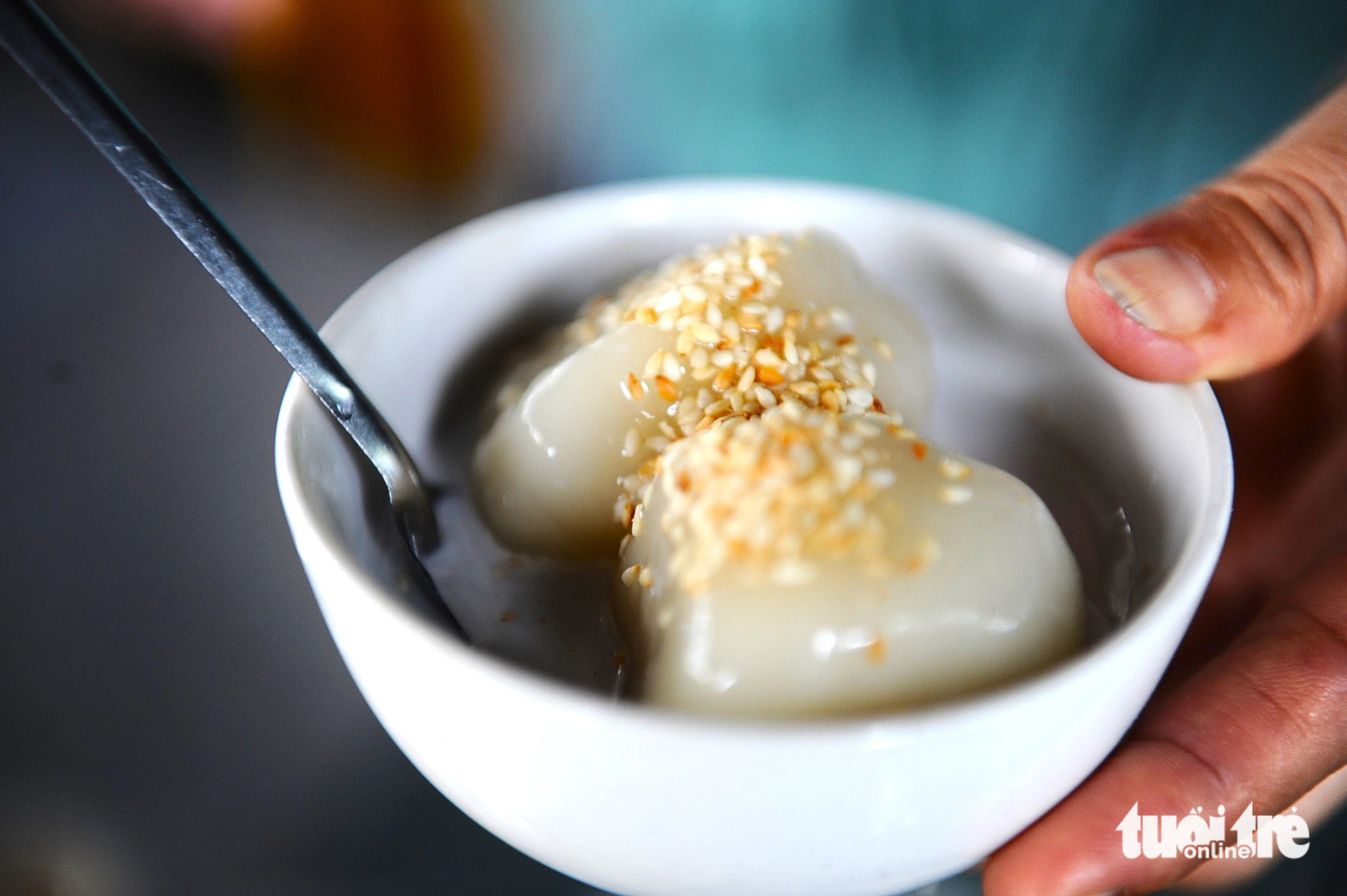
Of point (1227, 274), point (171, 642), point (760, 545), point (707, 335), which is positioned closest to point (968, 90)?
point (1227, 274)

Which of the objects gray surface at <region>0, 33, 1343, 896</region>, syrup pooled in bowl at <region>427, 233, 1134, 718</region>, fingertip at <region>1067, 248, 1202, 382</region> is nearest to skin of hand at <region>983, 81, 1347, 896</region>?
fingertip at <region>1067, 248, 1202, 382</region>

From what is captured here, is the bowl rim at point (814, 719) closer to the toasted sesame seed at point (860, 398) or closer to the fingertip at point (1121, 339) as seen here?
the fingertip at point (1121, 339)

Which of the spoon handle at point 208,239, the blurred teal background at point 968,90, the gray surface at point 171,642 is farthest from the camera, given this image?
the blurred teal background at point 968,90

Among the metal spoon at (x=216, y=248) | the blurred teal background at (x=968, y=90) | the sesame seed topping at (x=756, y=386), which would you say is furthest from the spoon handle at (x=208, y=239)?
the blurred teal background at (x=968, y=90)

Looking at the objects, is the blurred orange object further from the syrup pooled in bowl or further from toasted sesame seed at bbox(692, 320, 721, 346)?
toasted sesame seed at bbox(692, 320, 721, 346)

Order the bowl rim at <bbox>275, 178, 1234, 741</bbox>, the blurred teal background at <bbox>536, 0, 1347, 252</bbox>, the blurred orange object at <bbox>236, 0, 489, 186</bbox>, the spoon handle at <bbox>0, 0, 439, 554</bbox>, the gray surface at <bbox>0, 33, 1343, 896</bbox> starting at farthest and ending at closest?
the blurred orange object at <bbox>236, 0, 489, 186</bbox>, the blurred teal background at <bbox>536, 0, 1347, 252</bbox>, the gray surface at <bbox>0, 33, 1343, 896</bbox>, the spoon handle at <bbox>0, 0, 439, 554</bbox>, the bowl rim at <bbox>275, 178, 1234, 741</bbox>

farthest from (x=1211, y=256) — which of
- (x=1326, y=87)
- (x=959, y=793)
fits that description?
(x=1326, y=87)
